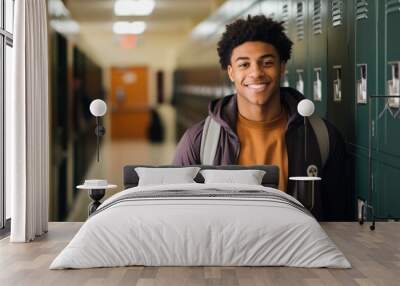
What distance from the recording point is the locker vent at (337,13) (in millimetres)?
9320

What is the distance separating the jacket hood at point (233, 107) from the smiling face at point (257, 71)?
0.11 metres

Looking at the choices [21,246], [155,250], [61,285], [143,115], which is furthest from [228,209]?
[143,115]

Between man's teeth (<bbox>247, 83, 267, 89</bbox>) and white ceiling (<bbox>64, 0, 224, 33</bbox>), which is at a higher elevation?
white ceiling (<bbox>64, 0, 224, 33</bbox>)

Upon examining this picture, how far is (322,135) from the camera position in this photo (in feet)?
30.9

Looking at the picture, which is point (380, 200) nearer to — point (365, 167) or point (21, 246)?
point (365, 167)

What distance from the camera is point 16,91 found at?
25.8ft

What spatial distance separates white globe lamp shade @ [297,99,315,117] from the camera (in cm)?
908

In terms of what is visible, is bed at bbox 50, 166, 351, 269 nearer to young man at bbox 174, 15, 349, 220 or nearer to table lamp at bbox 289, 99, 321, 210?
table lamp at bbox 289, 99, 321, 210

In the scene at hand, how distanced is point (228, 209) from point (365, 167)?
2969 millimetres

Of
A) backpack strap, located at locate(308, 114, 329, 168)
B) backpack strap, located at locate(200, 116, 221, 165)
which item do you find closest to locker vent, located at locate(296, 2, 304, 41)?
backpack strap, located at locate(308, 114, 329, 168)

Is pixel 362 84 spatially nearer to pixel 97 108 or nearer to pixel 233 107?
pixel 233 107

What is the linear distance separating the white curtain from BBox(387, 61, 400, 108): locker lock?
10.9ft

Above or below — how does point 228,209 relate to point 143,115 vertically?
below

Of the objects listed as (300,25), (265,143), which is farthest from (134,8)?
(265,143)
